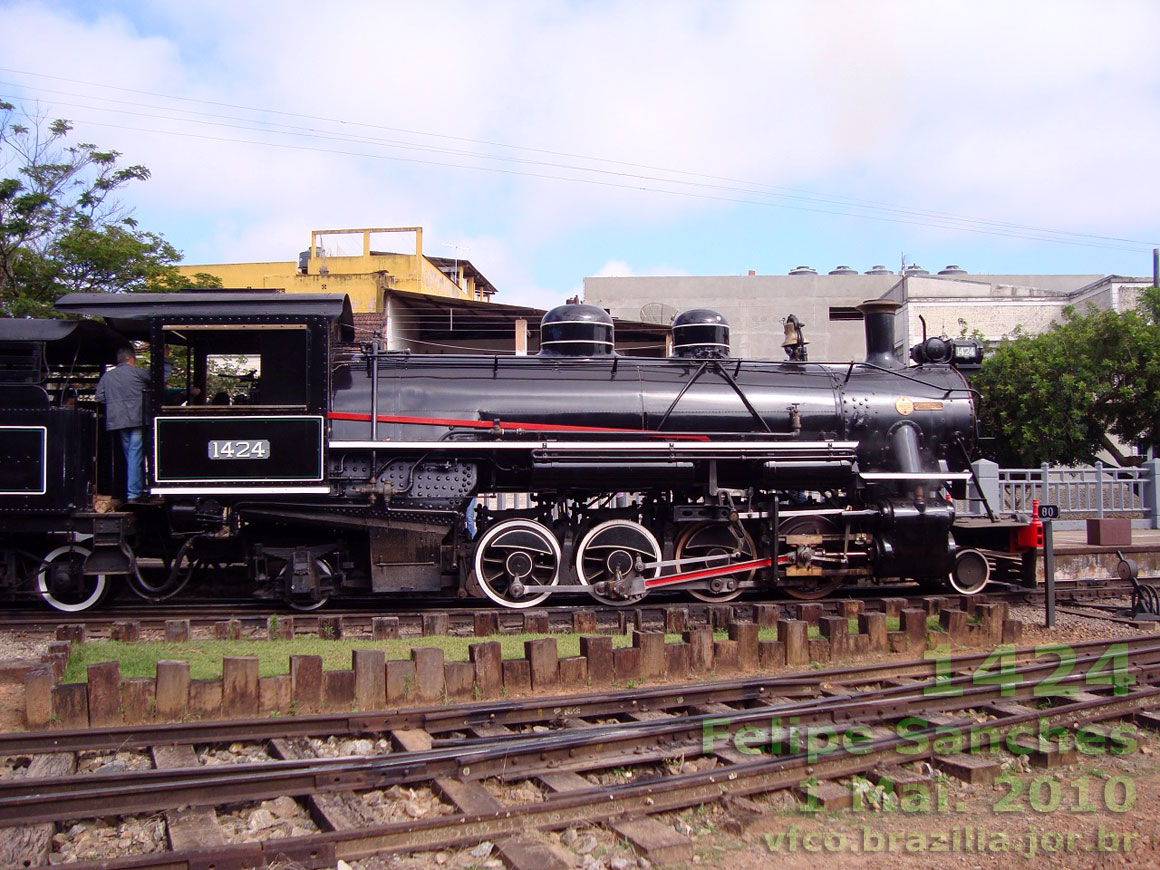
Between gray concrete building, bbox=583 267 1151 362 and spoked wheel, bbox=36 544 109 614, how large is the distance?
70.2 ft

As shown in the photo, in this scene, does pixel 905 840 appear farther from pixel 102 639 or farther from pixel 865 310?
pixel 865 310

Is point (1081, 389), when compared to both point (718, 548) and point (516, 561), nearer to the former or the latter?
point (718, 548)

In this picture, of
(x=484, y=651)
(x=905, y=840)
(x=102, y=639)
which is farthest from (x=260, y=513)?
(x=905, y=840)

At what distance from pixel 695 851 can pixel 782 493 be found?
20.5 feet

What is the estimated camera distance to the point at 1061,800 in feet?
14.3

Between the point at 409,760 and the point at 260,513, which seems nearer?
the point at 409,760

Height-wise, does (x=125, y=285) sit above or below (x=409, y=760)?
above

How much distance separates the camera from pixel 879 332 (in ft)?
33.8

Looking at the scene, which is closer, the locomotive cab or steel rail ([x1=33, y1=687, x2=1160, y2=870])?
steel rail ([x1=33, y1=687, x2=1160, y2=870])

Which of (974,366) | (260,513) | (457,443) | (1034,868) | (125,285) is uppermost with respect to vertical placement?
(125,285)

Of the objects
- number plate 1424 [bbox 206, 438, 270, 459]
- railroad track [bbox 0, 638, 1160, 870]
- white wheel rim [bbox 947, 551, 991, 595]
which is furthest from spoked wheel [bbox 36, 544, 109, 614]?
white wheel rim [bbox 947, 551, 991, 595]

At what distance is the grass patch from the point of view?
5.94 m

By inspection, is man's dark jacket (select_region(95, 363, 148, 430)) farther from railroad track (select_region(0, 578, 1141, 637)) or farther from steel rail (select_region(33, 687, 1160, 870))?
steel rail (select_region(33, 687, 1160, 870))

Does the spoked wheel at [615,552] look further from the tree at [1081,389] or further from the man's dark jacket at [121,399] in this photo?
the tree at [1081,389]
